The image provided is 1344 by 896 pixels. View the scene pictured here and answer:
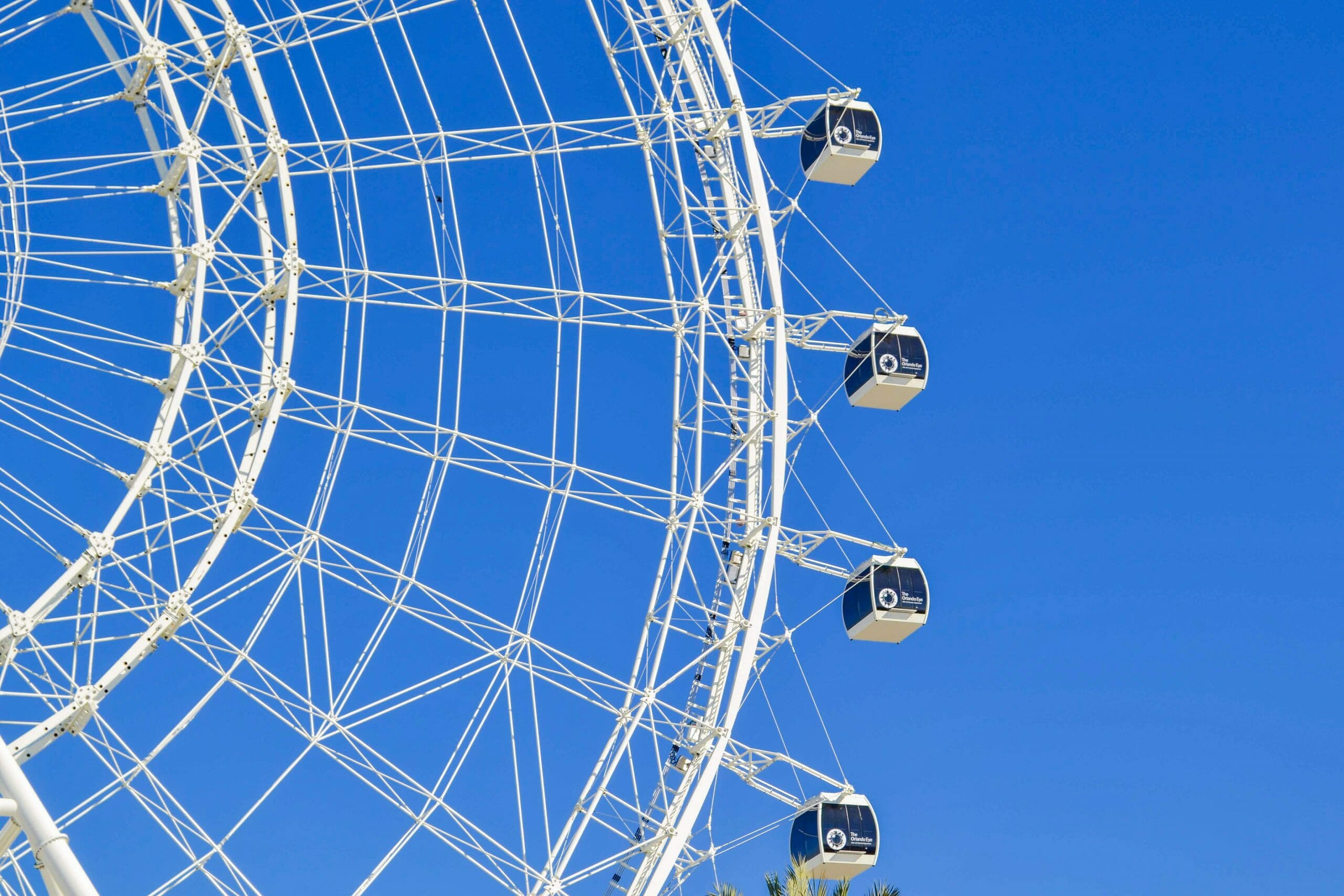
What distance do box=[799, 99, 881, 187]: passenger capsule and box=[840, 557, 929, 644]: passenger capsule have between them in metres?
7.18

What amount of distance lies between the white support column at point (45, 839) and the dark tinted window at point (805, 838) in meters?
15.0

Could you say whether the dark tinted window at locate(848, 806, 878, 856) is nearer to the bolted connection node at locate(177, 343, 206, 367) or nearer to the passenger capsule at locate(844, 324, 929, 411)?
the passenger capsule at locate(844, 324, 929, 411)

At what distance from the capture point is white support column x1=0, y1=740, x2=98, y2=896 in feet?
64.8

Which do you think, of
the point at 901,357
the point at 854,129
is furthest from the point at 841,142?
the point at 901,357

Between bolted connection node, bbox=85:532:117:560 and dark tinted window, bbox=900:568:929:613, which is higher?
dark tinted window, bbox=900:568:929:613

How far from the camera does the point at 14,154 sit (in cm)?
2489

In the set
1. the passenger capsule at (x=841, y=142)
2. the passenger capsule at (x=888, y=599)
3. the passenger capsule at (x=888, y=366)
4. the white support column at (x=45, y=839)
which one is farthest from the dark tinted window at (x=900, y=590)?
the white support column at (x=45, y=839)

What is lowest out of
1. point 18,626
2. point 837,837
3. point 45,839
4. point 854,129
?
point 45,839

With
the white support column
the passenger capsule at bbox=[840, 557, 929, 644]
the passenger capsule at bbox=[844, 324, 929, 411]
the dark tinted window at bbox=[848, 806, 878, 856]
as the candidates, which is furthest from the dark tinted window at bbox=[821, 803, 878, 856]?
the white support column

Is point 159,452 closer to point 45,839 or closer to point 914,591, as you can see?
point 45,839

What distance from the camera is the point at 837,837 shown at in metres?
32.2

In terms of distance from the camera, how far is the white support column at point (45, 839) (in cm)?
1977

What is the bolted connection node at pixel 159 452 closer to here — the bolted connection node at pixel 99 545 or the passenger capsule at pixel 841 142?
the bolted connection node at pixel 99 545

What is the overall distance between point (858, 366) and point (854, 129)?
435 centimetres
